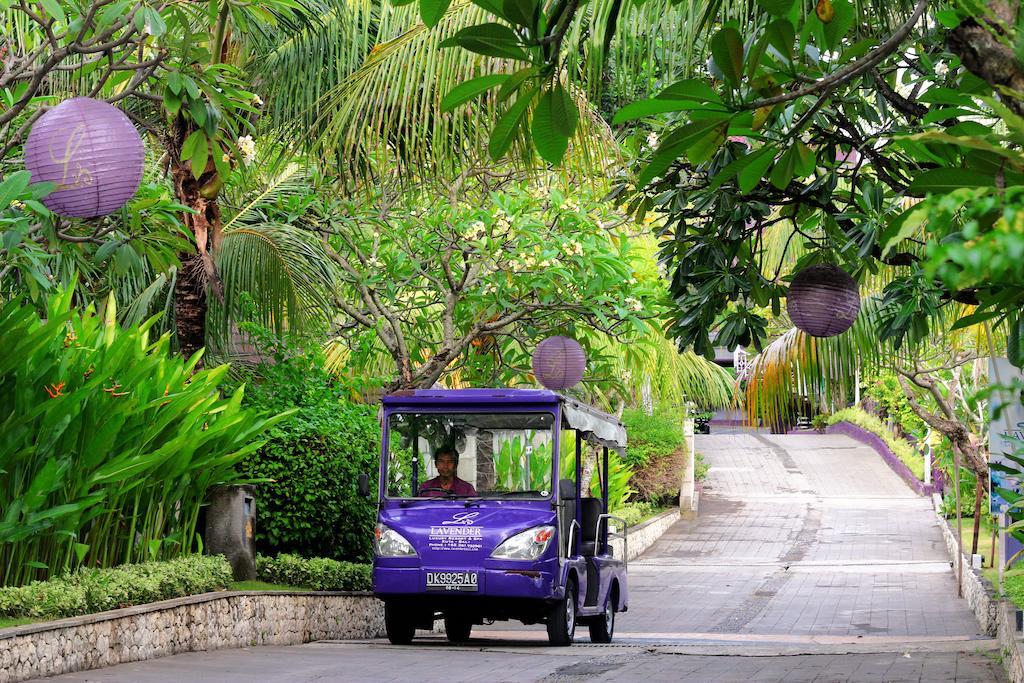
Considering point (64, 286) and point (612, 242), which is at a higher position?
point (612, 242)

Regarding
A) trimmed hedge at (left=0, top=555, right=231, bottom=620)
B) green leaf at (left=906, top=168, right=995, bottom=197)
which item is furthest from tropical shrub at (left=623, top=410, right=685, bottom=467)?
green leaf at (left=906, top=168, right=995, bottom=197)

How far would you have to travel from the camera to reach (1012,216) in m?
2.27

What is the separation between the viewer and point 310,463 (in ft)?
43.8

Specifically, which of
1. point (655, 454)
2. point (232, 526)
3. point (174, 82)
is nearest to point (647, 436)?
point (655, 454)

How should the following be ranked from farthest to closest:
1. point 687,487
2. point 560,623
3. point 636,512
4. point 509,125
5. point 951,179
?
1. point 687,487
2. point 636,512
3. point 560,623
4. point 509,125
5. point 951,179

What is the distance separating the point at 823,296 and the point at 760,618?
11.1 metres

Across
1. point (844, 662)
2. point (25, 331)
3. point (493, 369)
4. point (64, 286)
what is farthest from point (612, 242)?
point (25, 331)

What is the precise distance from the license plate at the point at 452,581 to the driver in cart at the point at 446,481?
977 mm

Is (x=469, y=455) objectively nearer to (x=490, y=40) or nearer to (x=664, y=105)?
(x=490, y=40)

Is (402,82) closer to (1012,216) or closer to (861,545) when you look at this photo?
(1012,216)

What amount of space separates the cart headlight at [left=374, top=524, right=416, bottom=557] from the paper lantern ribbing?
524cm

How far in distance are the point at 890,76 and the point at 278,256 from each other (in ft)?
22.7

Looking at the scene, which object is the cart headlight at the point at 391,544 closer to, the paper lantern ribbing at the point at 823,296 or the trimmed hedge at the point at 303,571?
the trimmed hedge at the point at 303,571

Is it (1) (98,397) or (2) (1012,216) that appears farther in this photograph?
(1) (98,397)
